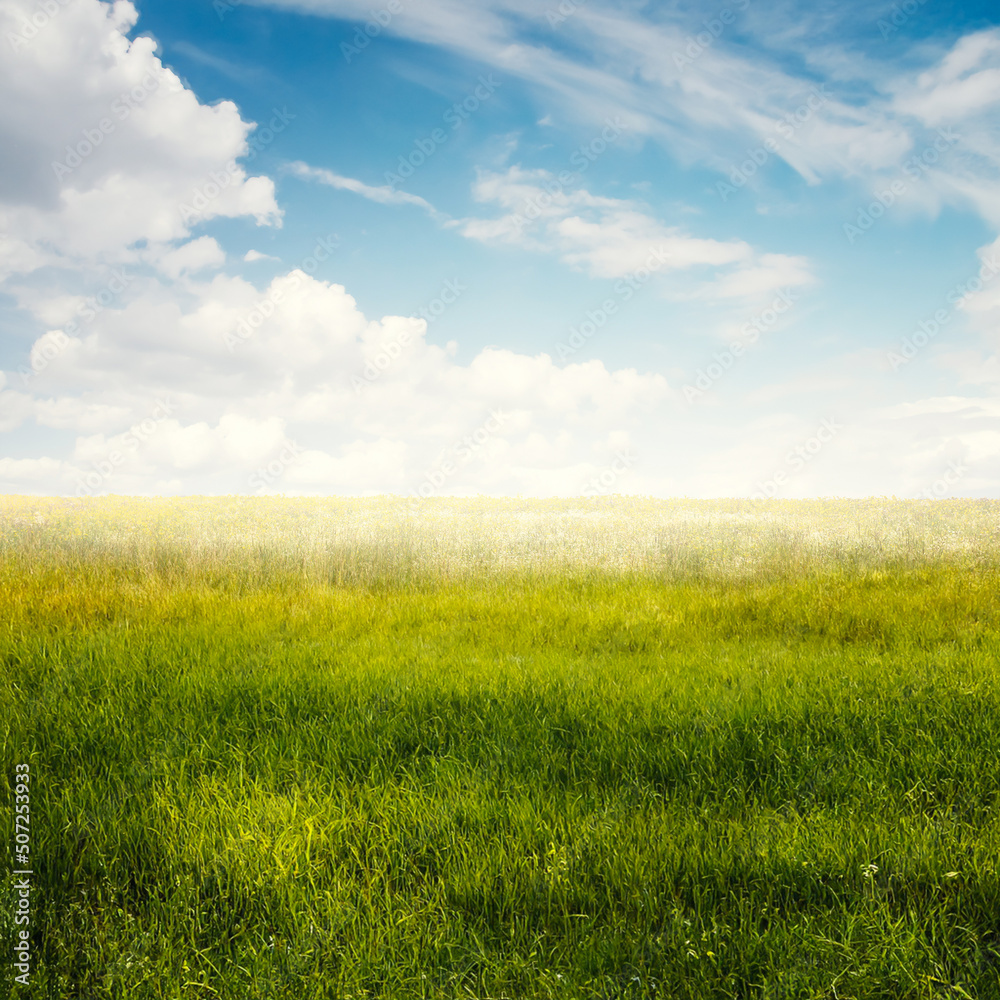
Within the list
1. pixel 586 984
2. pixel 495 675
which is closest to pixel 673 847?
pixel 586 984

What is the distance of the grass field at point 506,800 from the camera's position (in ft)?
8.76

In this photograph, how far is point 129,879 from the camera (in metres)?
3.20

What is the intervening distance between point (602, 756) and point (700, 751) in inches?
26.6

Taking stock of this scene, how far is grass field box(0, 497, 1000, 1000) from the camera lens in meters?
2.67

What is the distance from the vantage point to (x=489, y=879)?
10.1 feet

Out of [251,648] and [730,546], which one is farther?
[730,546]

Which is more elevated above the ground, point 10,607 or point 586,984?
point 10,607

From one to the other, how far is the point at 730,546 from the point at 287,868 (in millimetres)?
14786

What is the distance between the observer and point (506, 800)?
3.76 m

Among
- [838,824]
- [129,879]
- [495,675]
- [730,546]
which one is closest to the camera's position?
[129,879]

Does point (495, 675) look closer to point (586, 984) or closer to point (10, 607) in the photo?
point (586, 984)

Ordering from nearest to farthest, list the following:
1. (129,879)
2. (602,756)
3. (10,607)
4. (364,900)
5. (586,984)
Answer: (586,984) → (364,900) → (129,879) → (602,756) → (10,607)

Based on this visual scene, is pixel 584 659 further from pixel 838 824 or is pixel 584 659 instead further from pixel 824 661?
pixel 838 824

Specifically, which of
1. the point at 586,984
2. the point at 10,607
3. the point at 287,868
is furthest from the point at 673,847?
the point at 10,607
